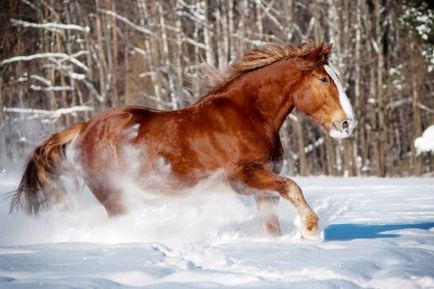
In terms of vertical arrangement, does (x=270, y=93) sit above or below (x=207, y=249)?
above

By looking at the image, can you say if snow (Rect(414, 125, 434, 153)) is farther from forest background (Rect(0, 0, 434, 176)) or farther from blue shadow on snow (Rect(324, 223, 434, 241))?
blue shadow on snow (Rect(324, 223, 434, 241))

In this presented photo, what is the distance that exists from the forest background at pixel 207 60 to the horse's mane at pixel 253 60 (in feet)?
42.8

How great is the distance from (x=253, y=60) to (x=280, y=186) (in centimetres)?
145

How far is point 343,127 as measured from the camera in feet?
22.1

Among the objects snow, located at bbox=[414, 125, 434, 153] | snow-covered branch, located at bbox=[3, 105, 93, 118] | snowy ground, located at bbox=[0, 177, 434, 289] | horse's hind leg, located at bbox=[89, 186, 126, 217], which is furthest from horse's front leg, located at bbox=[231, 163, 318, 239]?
snow-covered branch, located at bbox=[3, 105, 93, 118]

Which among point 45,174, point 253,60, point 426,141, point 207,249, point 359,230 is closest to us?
point 207,249

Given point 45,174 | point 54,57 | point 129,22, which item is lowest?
point 45,174

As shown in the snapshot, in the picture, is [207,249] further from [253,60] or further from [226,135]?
[253,60]

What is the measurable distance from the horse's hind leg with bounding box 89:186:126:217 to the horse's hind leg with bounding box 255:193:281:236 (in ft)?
4.43

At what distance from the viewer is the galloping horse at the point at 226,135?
6.73 meters

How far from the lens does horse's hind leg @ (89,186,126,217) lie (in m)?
7.31

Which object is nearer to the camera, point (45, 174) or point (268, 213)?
point (268, 213)

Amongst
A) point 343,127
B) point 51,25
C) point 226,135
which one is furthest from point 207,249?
point 51,25

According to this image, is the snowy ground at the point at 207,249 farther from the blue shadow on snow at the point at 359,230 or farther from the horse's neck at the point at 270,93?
the horse's neck at the point at 270,93
